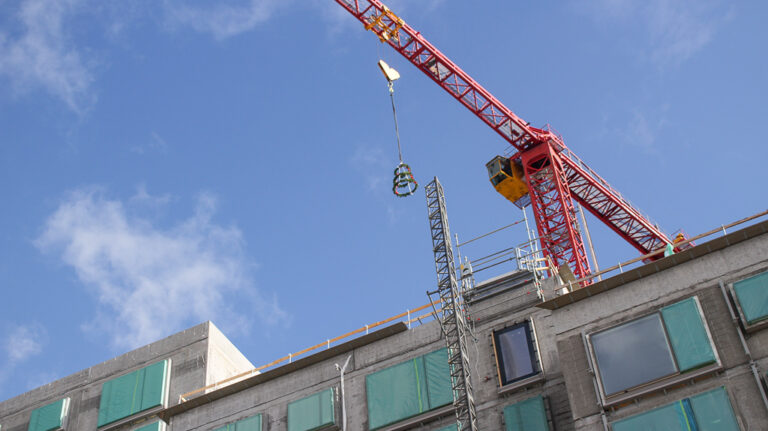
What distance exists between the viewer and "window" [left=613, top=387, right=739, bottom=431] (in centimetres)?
2909

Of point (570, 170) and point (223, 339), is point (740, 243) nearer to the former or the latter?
point (223, 339)

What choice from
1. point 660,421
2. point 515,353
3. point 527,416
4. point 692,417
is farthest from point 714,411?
point 515,353

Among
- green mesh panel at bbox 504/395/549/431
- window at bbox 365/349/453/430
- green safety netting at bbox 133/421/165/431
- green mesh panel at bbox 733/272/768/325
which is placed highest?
green safety netting at bbox 133/421/165/431

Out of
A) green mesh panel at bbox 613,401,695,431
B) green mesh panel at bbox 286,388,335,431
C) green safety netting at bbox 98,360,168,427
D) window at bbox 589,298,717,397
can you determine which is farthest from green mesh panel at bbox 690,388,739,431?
green safety netting at bbox 98,360,168,427

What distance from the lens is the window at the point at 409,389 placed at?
36938 millimetres

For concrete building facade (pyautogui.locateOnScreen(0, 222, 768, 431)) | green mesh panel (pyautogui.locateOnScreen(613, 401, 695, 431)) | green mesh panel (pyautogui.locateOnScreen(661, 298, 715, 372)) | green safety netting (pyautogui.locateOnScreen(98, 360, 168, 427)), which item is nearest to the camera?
green mesh panel (pyautogui.locateOnScreen(613, 401, 695, 431))

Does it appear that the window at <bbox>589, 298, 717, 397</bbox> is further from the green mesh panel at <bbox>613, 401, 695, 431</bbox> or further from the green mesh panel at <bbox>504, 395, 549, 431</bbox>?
the green mesh panel at <bbox>504, 395, 549, 431</bbox>

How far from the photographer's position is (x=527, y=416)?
33844 millimetres

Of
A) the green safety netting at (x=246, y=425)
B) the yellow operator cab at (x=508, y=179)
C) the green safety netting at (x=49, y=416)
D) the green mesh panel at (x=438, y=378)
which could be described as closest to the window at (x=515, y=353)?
the green mesh panel at (x=438, y=378)

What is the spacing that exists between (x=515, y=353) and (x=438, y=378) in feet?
10.7

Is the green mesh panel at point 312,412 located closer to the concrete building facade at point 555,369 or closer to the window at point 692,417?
the concrete building facade at point 555,369

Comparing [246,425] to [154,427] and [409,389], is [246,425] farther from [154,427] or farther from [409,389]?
[409,389]

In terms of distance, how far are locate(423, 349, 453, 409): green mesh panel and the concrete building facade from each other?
0.16 feet

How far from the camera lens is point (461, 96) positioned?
81.1 m
